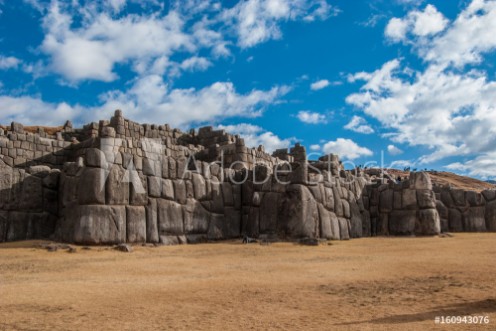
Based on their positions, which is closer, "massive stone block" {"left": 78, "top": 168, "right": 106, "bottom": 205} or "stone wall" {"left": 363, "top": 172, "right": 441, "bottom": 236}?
"massive stone block" {"left": 78, "top": 168, "right": 106, "bottom": 205}

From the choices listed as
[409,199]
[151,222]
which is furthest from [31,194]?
[409,199]

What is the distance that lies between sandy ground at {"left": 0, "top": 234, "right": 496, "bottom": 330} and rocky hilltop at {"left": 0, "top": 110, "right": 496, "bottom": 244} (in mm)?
1686

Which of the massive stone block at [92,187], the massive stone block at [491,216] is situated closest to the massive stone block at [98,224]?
the massive stone block at [92,187]

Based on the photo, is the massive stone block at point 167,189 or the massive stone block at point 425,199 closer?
the massive stone block at point 167,189

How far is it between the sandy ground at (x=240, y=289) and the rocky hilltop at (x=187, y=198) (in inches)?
66.4

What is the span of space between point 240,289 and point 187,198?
873 centimetres

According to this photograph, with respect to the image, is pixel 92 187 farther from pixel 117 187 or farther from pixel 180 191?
pixel 180 191

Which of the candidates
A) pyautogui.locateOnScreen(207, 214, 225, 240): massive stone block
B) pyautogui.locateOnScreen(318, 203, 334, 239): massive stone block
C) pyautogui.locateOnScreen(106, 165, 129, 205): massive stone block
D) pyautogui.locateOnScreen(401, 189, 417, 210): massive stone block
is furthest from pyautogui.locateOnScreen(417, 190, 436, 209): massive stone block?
pyautogui.locateOnScreen(106, 165, 129, 205): massive stone block

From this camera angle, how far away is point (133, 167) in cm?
1439

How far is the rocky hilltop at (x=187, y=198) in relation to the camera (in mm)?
13609

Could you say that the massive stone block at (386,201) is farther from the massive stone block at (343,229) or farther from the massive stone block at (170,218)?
the massive stone block at (170,218)

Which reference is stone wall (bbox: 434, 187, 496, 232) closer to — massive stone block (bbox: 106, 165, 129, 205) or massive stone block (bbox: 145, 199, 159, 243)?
massive stone block (bbox: 145, 199, 159, 243)

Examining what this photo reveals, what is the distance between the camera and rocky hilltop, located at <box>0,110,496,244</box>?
Result: 44.7 ft

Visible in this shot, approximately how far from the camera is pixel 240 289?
24.3ft
